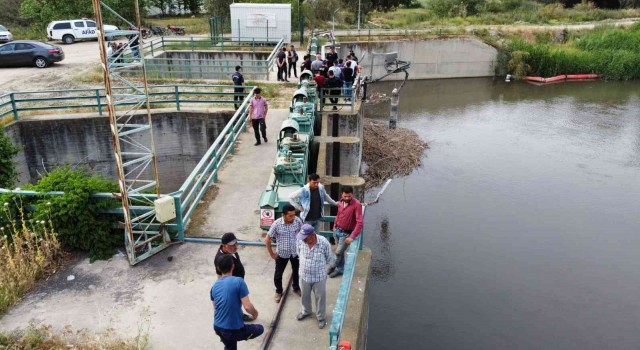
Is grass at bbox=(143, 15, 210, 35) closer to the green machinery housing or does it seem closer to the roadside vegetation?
the roadside vegetation

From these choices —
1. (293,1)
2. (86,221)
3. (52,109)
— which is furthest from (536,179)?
(293,1)

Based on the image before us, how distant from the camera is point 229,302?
196 inches

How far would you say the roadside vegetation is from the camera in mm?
34062

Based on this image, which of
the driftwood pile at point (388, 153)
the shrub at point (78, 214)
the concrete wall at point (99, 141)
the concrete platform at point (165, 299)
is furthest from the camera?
the driftwood pile at point (388, 153)

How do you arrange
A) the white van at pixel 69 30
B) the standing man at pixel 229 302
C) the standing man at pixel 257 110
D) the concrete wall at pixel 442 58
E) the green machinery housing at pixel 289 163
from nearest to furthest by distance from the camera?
the standing man at pixel 229 302, the green machinery housing at pixel 289 163, the standing man at pixel 257 110, the white van at pixel 69 30, the concrete wall at pixel 442 58

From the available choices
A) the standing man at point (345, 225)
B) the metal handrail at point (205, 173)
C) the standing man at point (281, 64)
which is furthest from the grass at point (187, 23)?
the standing man at point (345, 225)

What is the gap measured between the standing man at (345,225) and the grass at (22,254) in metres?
4.09

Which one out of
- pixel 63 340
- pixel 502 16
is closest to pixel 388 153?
pixel 63 340

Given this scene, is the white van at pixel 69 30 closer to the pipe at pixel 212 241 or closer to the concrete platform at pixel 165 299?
the pipe at pixel 212 241

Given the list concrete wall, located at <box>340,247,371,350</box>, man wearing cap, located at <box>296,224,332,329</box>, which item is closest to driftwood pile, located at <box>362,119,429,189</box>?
concrete wall, located at <box>340,247,371,350</box>

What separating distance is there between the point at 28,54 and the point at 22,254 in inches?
749

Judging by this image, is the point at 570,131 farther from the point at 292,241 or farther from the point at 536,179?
the point at 292,241

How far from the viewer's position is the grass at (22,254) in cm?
681

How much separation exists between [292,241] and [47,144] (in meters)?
11.3
